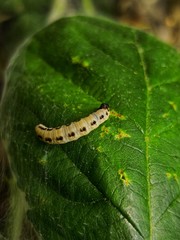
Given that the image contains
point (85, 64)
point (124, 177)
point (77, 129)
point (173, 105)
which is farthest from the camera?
point (85, 64)

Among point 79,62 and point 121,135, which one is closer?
point 121,135

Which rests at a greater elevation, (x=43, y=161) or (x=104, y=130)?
(x=104, y=130)

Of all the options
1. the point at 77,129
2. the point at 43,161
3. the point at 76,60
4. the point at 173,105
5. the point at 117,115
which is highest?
the point at 76,60

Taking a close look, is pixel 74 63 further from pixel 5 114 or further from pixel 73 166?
pixel 73 166

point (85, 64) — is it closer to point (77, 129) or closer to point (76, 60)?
point (76, 60)

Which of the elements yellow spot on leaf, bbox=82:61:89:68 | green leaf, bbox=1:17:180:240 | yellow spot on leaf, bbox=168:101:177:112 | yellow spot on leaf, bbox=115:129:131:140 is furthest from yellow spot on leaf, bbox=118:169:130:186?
yellow spot on leaf, bbox=82:61:89:68

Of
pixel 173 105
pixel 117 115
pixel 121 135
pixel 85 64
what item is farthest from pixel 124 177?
pixel 85 64

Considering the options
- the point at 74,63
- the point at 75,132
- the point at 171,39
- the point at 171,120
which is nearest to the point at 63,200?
the point at 75,132

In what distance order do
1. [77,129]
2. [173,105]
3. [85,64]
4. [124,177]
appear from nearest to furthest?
[124,177]
[77,129]
[173,105]
[85,64]
